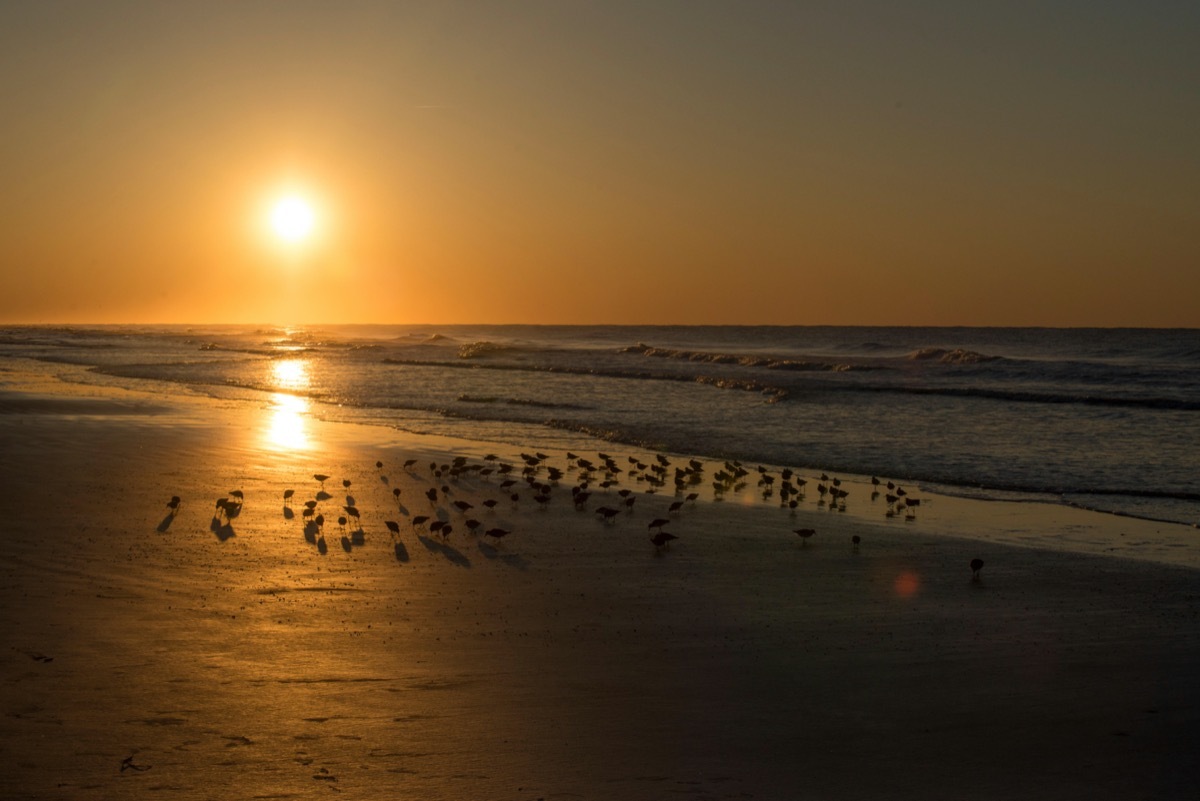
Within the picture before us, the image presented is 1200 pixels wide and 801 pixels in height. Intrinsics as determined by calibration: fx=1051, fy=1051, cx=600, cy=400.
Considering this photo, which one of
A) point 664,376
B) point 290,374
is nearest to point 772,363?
point 664,376

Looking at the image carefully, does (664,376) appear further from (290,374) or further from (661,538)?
(661,538)

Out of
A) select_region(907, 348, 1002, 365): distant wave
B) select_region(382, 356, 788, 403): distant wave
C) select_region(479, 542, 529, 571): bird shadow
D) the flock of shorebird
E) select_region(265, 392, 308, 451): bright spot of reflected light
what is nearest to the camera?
select_region(479, 542, 529, 571): bird shadow

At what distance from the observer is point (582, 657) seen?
759 cm

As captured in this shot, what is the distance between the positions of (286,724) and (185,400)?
90.0 ft

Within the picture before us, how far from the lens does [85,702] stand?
20.8ft

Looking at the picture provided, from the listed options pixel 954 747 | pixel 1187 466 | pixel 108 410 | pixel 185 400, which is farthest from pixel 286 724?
pixel 185 400

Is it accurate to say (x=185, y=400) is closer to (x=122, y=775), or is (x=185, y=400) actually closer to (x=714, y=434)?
(x=714, y=434)

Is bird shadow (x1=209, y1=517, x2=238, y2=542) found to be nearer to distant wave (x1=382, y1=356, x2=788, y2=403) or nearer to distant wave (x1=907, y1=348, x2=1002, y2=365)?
distant wave (x1=382, y1=356, x2=788, y2=403)

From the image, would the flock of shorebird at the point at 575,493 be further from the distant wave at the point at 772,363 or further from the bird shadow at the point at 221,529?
the distant wave at the point at 772,363

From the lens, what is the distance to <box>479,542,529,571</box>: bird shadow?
34.6ft

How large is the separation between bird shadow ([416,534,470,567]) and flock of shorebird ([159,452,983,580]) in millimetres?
139

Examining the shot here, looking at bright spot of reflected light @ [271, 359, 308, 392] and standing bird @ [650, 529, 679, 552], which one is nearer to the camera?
standing bird @ [650, 529, 679, 552]

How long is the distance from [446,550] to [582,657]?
153 inches

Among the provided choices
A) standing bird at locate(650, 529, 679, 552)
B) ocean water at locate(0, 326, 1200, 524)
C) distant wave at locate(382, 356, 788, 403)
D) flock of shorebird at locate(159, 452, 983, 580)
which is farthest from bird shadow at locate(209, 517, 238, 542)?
distant wave at locate(382, 356, 788, 403)
